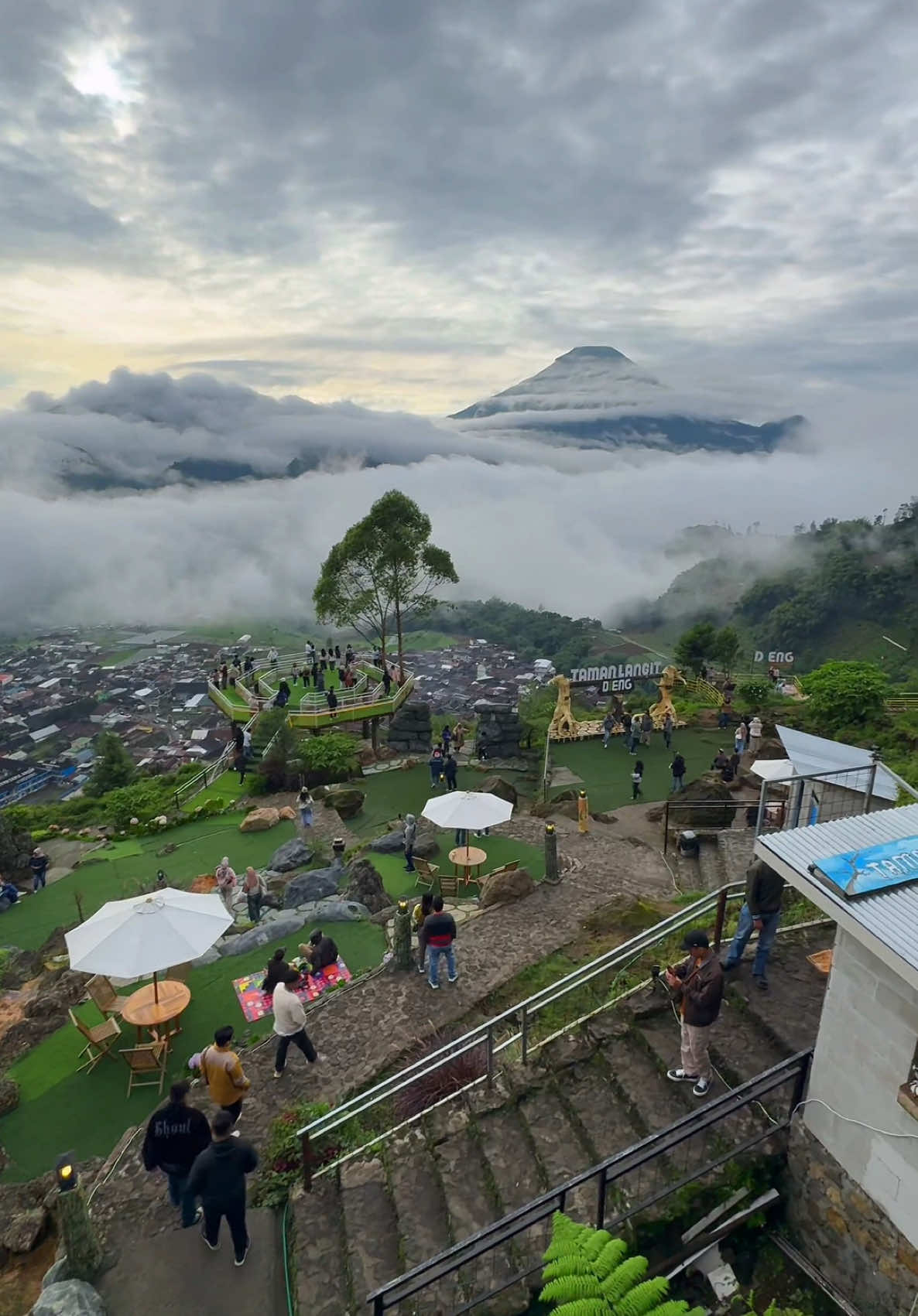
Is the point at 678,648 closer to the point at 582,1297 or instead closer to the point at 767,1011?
the point at 767,1011

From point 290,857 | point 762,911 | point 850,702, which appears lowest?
point 290,857

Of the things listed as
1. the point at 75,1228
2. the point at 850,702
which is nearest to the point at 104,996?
the point at 75,1228

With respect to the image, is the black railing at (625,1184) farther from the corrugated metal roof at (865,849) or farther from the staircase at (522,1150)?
the corrugated metal roof at (865,849)

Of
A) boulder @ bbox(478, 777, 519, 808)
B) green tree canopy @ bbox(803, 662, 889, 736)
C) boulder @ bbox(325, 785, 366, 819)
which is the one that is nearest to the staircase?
boulder @ bbox(478, 777, 519, 808)

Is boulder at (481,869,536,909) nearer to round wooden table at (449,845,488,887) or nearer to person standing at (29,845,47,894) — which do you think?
round wooden table at (449,845,488,887)

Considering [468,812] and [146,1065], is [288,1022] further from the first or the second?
[468,812]

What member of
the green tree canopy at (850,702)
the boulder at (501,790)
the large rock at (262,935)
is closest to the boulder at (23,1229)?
the large rock at (262,935)
